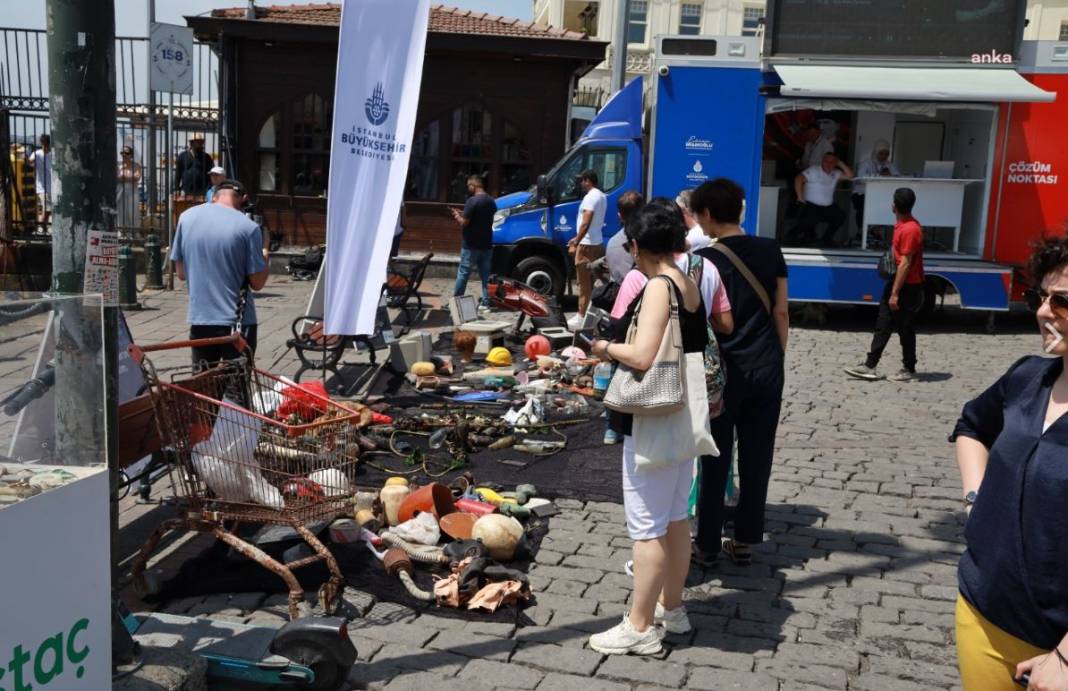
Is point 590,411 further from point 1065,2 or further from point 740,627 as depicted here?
point 1065,2

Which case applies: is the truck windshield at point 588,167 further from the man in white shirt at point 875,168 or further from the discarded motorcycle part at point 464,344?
the discarded motorcycle part at point 464,344

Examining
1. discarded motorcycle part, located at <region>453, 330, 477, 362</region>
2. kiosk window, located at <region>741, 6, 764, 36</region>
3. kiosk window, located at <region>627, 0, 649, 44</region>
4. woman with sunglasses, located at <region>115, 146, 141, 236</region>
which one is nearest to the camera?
discarded motorcycle part, located at <region>453, 330, 477, 362</region>

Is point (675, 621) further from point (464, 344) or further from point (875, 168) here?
point (875, 168)

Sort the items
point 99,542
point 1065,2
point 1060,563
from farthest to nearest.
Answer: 1. point 1065,2
2. point 99,542
3. point 1060,563

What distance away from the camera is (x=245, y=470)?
15.8 feet

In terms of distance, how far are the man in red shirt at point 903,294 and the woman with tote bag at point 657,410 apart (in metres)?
6.81

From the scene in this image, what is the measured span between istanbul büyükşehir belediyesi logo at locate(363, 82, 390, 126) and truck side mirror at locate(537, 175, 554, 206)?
24.8 feet

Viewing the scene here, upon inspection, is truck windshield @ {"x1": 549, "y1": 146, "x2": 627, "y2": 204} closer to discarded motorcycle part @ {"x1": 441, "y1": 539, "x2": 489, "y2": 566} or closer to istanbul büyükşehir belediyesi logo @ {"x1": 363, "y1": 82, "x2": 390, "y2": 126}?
istanbul büyükşehir belediyesi logo @ {"x1": 363, "y1": 82, "x2": 390, "y2": 126}

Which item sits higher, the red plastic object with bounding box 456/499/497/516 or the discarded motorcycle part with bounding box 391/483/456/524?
the discarded motorcycle part with bounding box 391/483/456/524

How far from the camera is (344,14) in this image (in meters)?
7.57

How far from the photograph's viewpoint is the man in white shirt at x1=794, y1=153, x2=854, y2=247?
617 inches

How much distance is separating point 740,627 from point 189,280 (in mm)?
4381

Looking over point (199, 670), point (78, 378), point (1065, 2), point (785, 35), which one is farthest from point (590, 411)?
point (1065, 2)

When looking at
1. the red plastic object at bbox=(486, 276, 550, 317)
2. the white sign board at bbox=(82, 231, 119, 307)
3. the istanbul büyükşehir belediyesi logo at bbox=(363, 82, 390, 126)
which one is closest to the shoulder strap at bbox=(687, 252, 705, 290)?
the white sign board at bbox=(82, 231, 119, 307)
